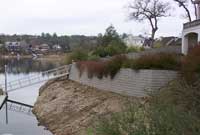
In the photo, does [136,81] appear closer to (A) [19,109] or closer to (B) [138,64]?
(B) [138,64]

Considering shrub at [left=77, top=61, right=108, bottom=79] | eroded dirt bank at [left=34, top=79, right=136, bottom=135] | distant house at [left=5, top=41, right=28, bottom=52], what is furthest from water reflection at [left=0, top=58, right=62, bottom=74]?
eroded dirt bank at [left=34, top=79, right=136, bottom=135]

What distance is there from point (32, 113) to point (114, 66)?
8.39m

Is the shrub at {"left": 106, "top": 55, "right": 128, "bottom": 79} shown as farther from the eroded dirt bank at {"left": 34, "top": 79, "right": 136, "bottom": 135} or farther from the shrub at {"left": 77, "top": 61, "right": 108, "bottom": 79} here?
the eroded dirt bank at {"left": 34, "top": 79, "right": 136, "bottom": 135}

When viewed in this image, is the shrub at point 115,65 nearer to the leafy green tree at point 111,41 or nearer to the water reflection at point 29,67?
Result: the leafy green tree at point 111,41

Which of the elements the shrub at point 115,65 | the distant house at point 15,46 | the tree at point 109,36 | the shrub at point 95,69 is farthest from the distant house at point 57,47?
the shrub at point 115,65

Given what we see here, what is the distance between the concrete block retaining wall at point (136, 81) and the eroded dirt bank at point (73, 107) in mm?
568

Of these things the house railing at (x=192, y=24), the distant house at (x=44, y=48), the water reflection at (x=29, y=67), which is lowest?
the water reflection at (x=29, y=67)

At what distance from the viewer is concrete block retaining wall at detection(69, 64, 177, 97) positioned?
2509 centimetres

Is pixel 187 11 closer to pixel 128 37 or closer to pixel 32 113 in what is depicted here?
pixel 32 113

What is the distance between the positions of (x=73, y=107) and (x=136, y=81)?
17.3 feet

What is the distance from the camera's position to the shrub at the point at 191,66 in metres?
22.0

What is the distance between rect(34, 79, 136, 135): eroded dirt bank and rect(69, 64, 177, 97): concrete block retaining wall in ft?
1.86

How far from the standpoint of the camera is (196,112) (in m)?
7.95

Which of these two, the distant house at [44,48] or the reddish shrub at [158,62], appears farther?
the distant house at [44,48]
